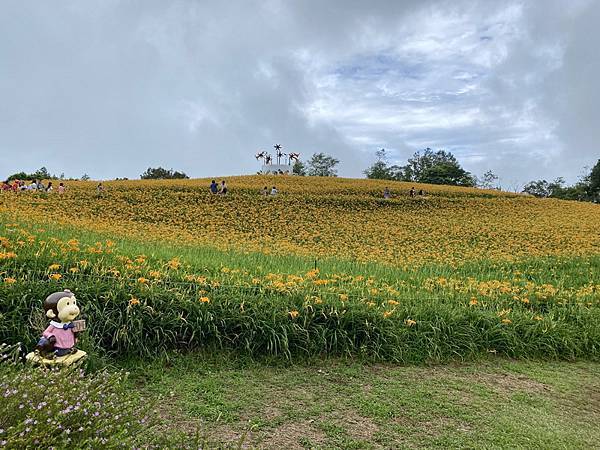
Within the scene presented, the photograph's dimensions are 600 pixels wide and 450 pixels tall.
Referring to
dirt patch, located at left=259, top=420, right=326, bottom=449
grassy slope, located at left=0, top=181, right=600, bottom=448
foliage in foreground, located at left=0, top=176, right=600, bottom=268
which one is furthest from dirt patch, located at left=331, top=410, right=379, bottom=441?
foliage in foreground, located at left=0, top=176, right=600, bottom=268

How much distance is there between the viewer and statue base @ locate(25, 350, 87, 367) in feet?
9.34

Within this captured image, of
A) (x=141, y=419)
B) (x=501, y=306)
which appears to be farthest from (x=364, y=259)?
(x=141, y=419)

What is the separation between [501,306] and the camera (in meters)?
5.57

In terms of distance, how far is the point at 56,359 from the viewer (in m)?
2.92

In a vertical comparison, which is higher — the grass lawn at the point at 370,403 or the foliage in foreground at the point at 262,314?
the foliage in foreground at the point at 262,314

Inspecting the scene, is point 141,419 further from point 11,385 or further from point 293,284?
point 293,284

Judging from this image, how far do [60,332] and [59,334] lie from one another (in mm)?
14

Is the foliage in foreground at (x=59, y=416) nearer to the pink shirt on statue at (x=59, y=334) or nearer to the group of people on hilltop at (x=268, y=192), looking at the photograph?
the pink shirt on statue at (x=59, y=334)

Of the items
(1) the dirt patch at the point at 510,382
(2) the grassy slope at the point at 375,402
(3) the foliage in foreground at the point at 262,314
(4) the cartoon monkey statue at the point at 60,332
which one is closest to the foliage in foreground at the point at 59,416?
(4) the cartoon monkey statue at the point at 60,332

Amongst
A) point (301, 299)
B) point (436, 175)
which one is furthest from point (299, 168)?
point (301, 299)

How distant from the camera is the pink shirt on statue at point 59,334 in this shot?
9.79ft

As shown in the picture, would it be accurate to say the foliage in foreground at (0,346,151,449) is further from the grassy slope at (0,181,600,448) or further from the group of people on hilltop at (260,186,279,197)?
the group of people on hilltop at (260,186,279,197)

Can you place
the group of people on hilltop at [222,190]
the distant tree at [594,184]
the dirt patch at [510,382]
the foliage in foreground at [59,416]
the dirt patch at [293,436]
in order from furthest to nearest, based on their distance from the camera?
the distant tree at [594,184], the group of people on hilltop at [222,190], the dirt patch at [510,382], the dirt patch at [293,436], the foliage in foreground at [59,416]

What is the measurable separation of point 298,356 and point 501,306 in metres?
2.90
